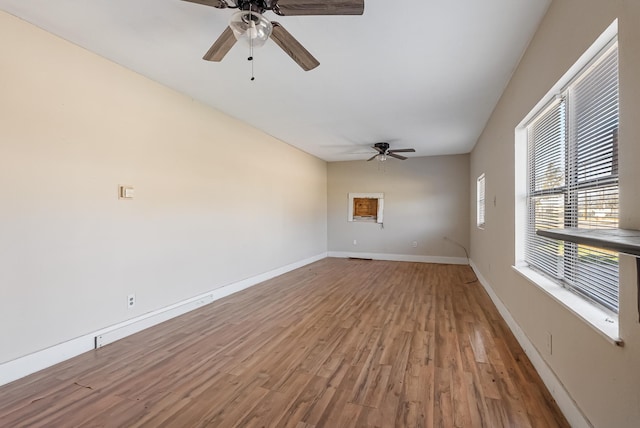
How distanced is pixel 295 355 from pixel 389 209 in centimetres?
570

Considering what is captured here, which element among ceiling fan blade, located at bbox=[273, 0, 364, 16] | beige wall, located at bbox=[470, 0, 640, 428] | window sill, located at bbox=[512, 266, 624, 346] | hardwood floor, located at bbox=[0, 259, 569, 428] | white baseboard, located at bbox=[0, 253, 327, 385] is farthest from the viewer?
white baseboard, located at bbox=[0, 253, 327, 385]

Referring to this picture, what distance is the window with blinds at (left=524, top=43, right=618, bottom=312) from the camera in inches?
57.5

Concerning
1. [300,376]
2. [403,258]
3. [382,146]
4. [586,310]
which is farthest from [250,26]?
[403,258]

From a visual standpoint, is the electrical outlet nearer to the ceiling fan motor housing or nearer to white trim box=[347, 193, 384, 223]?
the ceiling fan motor housing

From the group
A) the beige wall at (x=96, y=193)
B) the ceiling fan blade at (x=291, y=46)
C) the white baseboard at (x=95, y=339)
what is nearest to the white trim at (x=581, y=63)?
the ceiling fan blade at (x=291, y=46)

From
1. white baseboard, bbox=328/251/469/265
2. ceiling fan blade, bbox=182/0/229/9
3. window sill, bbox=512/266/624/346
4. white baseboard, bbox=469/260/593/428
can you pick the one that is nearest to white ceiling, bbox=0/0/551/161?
ceiling fan blade, bbox=182/0/229/9

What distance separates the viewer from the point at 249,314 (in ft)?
11.6

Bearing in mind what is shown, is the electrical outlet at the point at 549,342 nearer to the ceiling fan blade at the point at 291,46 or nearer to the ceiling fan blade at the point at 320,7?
the ceiling fan blade at the point at 320,7

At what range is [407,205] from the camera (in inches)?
295

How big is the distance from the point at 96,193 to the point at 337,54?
2.52 meters

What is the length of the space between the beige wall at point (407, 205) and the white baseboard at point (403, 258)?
0.24 ft

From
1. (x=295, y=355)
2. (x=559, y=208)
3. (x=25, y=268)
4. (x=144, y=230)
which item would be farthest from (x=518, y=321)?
(x=25, y=268)

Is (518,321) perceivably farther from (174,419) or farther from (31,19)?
(31,19)

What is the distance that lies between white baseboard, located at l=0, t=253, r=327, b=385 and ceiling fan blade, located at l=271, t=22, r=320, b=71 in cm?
291
